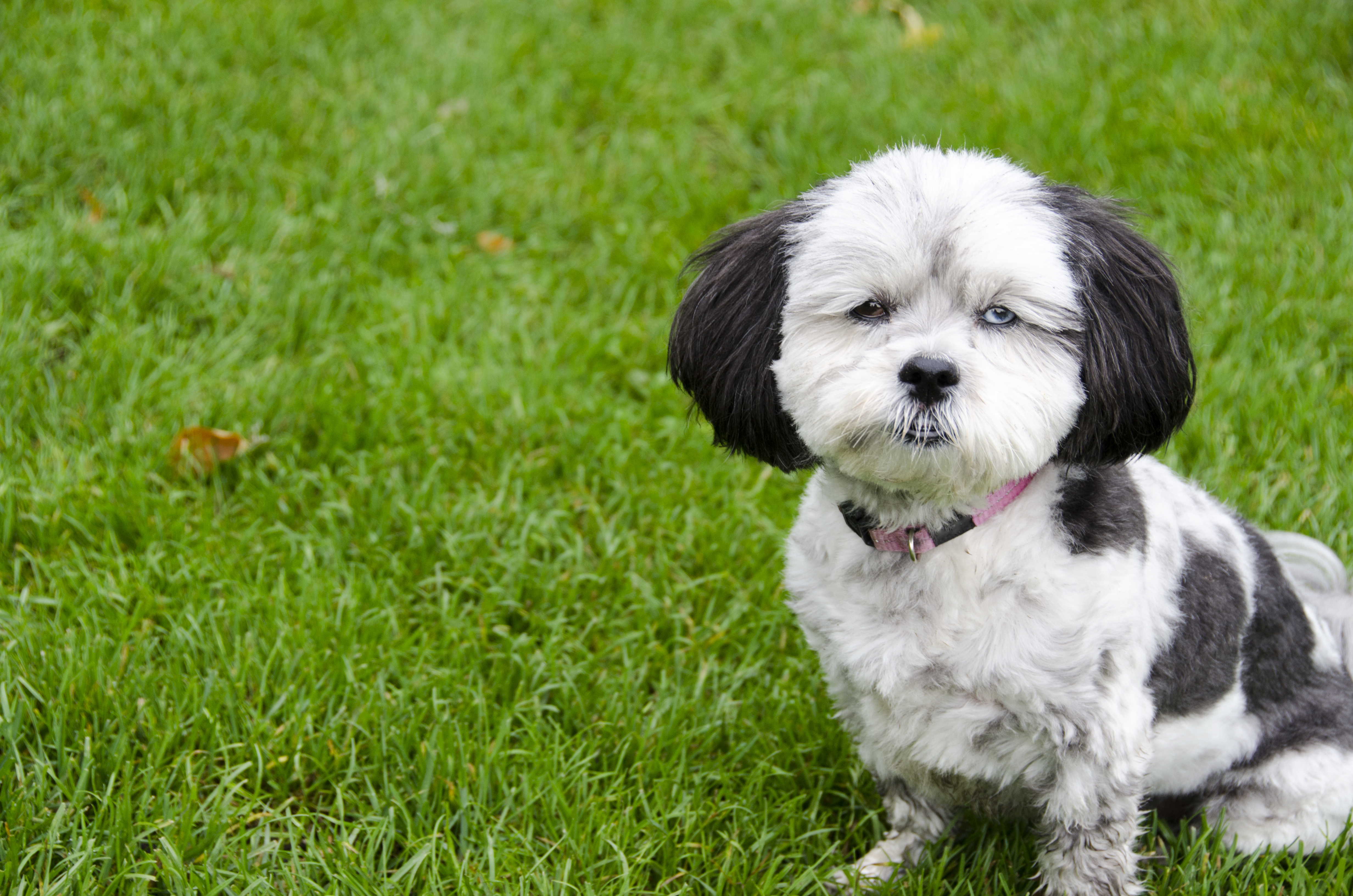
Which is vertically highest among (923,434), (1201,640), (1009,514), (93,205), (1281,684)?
(923,434)

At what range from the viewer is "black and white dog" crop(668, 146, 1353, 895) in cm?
220

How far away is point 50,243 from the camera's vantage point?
4.29 meters

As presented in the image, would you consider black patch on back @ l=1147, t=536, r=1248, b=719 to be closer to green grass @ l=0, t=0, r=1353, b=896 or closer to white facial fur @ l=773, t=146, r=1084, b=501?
green grass @ l=0, t=0, r=1353, b=896

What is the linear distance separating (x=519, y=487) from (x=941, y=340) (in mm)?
1878

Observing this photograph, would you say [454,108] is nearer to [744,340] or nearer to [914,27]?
[914,27]

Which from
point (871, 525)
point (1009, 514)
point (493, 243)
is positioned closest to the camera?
point (1009, 514)

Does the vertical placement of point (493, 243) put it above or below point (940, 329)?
below

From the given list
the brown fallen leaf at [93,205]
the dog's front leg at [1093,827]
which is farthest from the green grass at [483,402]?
the dog's front leg at [1093,827]

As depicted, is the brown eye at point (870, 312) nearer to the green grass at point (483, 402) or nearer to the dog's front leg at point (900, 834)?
the dog's front leg at point (900, 834)

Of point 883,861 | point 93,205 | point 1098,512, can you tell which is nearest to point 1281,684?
point 1098,512

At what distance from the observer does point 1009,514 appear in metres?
2.37

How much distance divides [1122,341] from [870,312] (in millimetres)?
485

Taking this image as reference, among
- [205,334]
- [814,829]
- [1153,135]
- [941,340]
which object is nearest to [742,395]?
[941,340]

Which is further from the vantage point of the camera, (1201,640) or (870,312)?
(1201,640)
